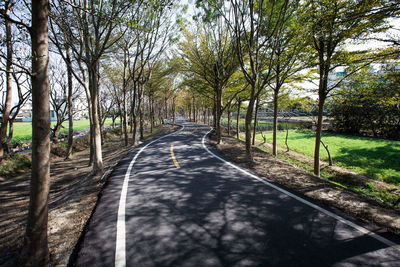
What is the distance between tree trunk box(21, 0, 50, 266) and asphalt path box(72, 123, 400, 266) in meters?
0.65

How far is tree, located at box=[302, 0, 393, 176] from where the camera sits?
534cm

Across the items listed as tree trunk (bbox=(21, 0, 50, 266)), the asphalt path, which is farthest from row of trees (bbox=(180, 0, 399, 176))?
tree trunk (bbox=(21, 0, 50, 266))

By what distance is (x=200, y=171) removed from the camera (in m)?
7.04

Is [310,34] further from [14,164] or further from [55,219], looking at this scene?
[14,164]

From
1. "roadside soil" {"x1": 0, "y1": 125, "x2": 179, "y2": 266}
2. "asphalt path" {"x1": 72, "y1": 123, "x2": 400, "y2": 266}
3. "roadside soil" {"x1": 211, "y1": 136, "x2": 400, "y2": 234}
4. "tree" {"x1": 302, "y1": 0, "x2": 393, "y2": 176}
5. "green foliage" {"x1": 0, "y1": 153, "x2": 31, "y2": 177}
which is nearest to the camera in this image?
"asphalt path" {"x1": 72, "y1": 123, "x2": 400, "y2": 266}

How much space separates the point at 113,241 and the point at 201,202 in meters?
2.08

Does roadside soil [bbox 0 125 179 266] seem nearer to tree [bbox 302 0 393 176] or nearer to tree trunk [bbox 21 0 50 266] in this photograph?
tree trunk [bbox 21 0 50 266]

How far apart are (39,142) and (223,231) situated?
3.63 m

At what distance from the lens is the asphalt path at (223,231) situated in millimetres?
2746

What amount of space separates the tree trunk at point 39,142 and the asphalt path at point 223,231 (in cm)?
65

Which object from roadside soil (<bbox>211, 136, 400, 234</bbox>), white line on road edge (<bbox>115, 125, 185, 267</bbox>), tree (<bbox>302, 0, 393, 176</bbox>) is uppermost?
tree (<bbox>302, 0, 393, 176</bbox>)

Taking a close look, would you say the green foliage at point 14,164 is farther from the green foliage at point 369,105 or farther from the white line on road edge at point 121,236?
the green foliage at point 369,105

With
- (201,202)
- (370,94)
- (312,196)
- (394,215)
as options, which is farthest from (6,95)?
(370,94)

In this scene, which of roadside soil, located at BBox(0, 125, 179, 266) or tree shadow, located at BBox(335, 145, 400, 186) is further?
tree shadow, located at BBox(335, 145, 400, 186)
